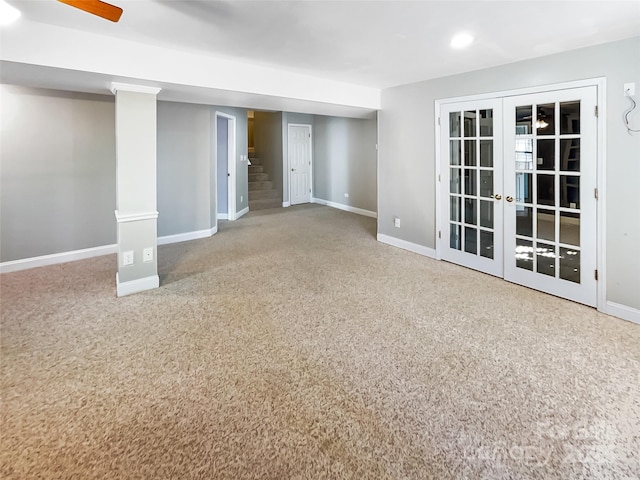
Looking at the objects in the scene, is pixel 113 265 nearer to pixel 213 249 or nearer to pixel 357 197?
pixel 213 249

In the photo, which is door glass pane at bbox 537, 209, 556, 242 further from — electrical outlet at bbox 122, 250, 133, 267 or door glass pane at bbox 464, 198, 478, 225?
electrical outlet at bbox 122, 250, 133, 267

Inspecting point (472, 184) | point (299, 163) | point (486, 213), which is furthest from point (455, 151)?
point (299, 163)

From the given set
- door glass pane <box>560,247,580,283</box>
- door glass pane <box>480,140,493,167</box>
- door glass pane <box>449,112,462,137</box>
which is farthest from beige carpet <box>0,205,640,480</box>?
door glass pane <box>449,112,462,137</box>

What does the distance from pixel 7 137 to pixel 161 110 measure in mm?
1877

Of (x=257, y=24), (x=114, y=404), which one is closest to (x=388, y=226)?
(x=257, y=24)

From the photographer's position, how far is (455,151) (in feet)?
14.9

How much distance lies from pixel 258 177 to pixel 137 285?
6.54 meters

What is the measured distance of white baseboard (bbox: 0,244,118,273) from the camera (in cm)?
438

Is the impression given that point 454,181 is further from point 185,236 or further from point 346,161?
point 346,161

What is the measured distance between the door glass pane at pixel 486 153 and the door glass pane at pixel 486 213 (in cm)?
43

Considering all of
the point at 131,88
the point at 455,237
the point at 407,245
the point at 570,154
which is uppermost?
the point at 131,88

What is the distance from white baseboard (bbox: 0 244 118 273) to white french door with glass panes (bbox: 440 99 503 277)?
4.67 metres

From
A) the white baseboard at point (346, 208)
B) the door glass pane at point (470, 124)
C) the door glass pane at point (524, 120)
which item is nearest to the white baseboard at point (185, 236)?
the white baseboard at point (346, 208)

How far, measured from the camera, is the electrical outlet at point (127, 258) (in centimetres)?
370
